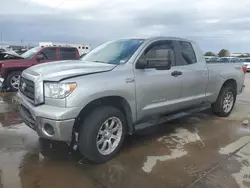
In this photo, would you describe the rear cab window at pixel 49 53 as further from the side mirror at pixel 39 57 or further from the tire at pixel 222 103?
the tire at pixel 222 103

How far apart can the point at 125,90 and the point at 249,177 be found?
6.72 feet

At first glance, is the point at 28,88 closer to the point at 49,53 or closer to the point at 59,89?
the point at 59,89

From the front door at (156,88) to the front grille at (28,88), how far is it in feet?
4.93

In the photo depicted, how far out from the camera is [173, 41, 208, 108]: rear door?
191 inches

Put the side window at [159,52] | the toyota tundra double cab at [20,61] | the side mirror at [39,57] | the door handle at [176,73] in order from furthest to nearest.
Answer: the side mirror at [39,57]
the toyota tundra double cab at [20,61]
the door handle at [176,73]
the side window at [159,52]

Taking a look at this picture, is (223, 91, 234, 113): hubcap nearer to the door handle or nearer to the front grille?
the door handle

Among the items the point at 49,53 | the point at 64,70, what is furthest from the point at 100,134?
the point at 49,53

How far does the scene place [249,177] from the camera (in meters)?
3.44

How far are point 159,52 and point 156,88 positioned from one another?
595 mm

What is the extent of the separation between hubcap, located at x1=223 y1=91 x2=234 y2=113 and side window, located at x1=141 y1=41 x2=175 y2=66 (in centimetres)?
238

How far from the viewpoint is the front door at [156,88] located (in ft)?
13.1

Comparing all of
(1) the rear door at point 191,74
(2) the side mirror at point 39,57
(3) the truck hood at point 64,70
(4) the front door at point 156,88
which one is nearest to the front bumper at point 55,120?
(3) the truck hood at point 64,70

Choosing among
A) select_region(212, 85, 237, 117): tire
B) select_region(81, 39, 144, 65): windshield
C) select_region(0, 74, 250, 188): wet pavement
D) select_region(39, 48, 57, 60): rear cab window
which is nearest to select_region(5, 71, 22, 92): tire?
select_region(39, 48, 57, 60): rear cab window

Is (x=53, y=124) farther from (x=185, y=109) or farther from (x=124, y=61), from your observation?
(x=185, y=109)
